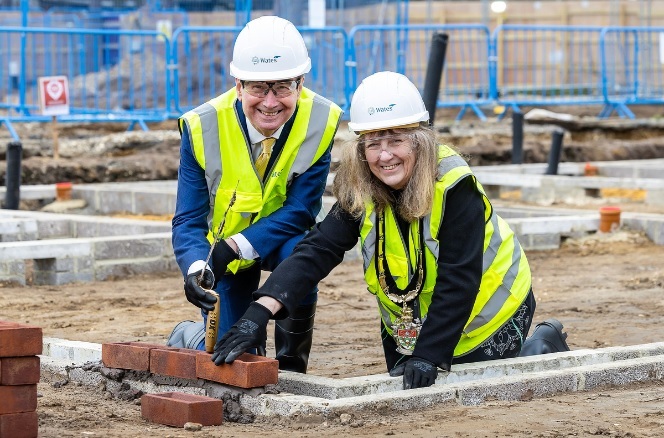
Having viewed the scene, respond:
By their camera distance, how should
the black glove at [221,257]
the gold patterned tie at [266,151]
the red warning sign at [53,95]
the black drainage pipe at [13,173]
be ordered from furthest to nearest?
1. the red warning sign at [53,95]
2. the black drainage pipe at [13,173]
3. the gold patterned tie at [266,151]
4. the black glove at [221,257]

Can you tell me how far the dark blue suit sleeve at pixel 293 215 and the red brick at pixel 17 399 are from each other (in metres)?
1.42

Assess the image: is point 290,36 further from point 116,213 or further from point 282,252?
point 116,213

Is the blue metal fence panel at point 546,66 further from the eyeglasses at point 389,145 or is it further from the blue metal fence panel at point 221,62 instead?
the eyeglasses at point 389,145

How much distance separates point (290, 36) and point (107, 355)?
1.56 m

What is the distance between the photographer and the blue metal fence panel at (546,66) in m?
21.9


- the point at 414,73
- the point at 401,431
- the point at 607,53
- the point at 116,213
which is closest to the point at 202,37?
the point at 414,73

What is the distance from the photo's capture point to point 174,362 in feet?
16.5

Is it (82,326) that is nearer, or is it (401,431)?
(401,431)

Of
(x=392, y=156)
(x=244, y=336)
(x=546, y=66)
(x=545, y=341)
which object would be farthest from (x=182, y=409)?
(x=546, y=66)

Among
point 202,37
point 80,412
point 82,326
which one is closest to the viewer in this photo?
point 80,412

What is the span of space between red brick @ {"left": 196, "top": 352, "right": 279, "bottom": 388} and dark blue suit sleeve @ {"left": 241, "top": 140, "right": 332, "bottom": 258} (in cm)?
67

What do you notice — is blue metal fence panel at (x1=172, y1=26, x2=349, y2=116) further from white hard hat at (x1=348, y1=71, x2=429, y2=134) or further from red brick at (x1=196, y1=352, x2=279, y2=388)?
red brick at (x1=196, y1=352, x2=279, y2=388)

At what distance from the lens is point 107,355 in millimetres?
5316

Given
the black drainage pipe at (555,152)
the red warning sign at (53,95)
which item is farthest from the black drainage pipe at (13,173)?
the black drainage pipe at (555,152)
